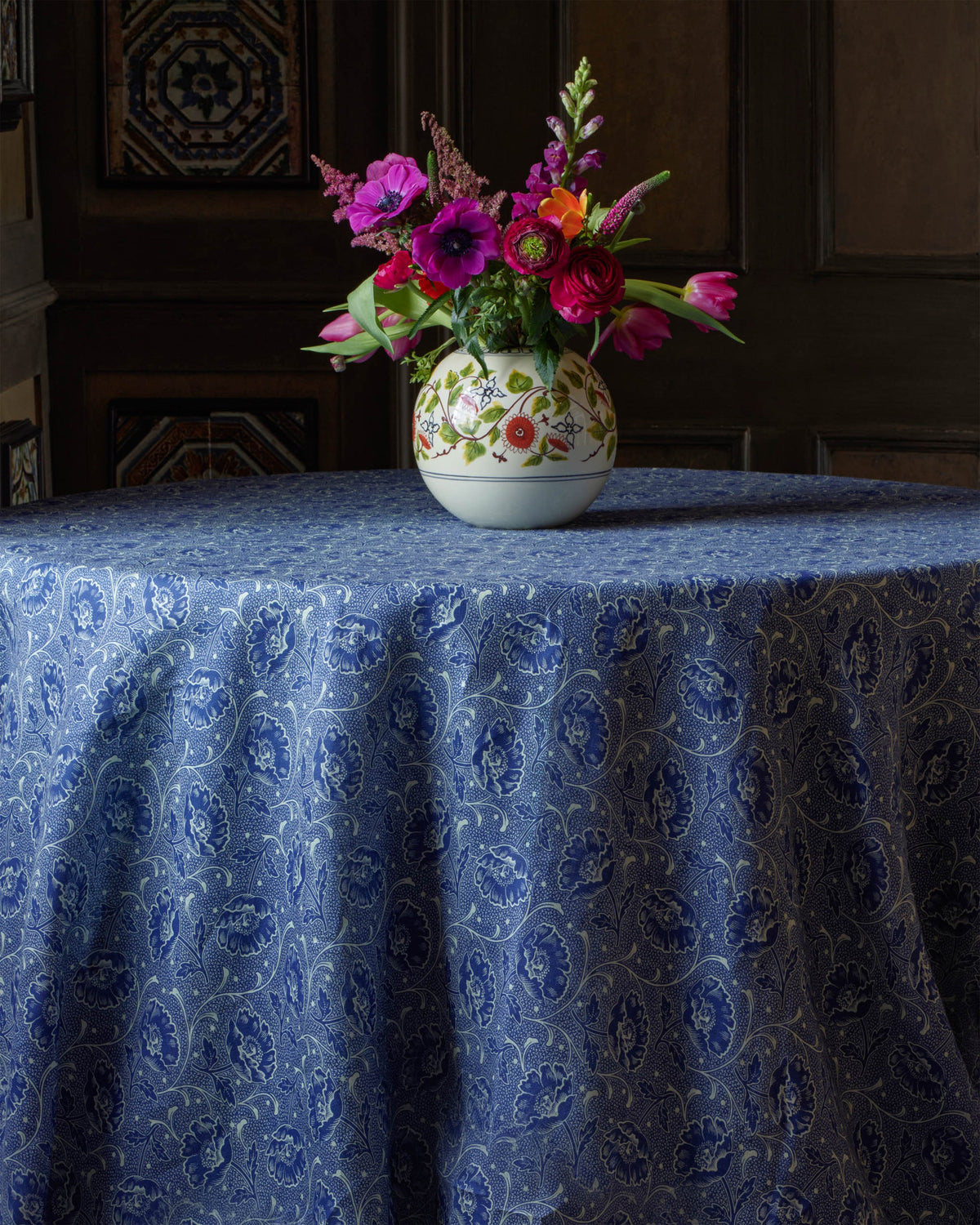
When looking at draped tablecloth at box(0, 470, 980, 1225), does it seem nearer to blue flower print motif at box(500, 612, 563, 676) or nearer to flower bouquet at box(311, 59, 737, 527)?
blue flower print motif at box(500, 612, 563, 676)

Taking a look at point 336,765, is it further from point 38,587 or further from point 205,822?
point 38,587

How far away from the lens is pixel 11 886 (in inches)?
59.9

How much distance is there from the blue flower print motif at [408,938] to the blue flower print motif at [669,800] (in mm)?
238

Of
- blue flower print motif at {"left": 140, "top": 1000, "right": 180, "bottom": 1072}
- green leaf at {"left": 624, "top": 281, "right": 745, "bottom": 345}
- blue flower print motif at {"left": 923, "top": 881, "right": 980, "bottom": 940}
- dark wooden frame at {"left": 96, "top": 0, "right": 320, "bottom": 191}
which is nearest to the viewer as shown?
blue flower print motif at {"left": 140, "top": 1000, "right": 180, "bottom": 1072}

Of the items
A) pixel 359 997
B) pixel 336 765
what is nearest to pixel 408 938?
pixel 359 997

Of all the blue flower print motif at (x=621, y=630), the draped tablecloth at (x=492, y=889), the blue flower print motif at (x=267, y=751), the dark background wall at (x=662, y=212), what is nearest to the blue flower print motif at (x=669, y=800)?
the draped tablecloth at (x=492, y=889)

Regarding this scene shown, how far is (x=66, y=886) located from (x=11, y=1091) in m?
0.22

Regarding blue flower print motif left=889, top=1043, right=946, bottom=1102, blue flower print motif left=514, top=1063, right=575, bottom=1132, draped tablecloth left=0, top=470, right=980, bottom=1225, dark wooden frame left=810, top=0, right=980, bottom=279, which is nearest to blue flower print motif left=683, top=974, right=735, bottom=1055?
draped tablecloth left=0, top=470, right=980, bottom=1225

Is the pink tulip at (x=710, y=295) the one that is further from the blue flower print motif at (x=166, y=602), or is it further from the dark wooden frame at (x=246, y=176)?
the dark wooden frame at (x=246, y=176)

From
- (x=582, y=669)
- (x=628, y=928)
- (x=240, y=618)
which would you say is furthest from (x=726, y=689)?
(x=240, y=618)

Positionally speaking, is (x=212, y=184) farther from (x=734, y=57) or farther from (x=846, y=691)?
(x=846, y=691)

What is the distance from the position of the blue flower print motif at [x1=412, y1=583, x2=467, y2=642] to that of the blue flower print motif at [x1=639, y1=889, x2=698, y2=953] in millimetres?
308

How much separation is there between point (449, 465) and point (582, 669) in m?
0.47

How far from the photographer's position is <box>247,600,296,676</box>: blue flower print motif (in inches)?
53.0
